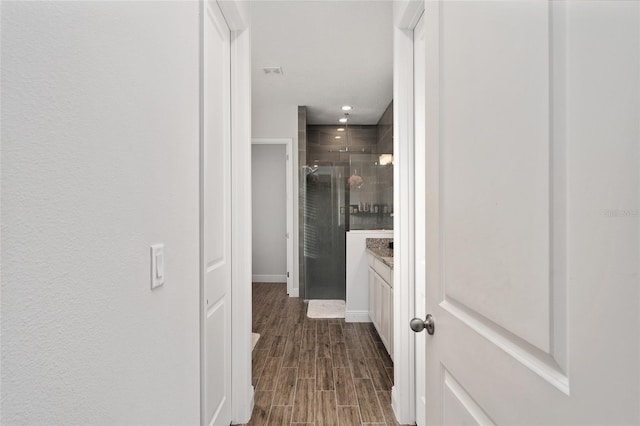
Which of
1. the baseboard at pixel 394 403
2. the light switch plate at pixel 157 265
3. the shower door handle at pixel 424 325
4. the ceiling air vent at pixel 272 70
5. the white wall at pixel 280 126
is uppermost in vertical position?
the ceiling air vent at pixel 272 70

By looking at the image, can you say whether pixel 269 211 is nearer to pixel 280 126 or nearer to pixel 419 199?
pixel 280 126

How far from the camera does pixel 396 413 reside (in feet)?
7.06

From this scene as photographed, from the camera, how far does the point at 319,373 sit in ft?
9.10

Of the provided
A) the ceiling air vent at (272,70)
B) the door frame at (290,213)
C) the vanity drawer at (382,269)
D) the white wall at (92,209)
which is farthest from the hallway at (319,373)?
the ceiling air vent at (272,70)

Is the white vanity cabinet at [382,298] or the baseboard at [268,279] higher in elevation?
the white vanity cabinet at [382,298]

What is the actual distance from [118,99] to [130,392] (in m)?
0.65

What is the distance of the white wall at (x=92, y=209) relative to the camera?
20.1 inches

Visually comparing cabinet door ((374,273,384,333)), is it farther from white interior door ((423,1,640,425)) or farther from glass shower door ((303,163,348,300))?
white interior door ((423,1,640,425))

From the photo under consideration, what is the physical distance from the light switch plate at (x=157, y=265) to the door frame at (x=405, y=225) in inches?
57.2

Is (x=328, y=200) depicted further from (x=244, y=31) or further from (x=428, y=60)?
(x=428, y=60)

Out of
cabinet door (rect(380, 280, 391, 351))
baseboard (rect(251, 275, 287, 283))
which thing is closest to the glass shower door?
baseboard (rect(251, 275, 287, 283))

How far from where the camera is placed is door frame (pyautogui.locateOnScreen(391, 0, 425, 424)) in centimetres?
209

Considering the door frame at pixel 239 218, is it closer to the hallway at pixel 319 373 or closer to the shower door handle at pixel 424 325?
the hallway at pixel 319 373

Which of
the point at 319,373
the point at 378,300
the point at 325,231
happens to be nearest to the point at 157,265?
the point at 319,373
